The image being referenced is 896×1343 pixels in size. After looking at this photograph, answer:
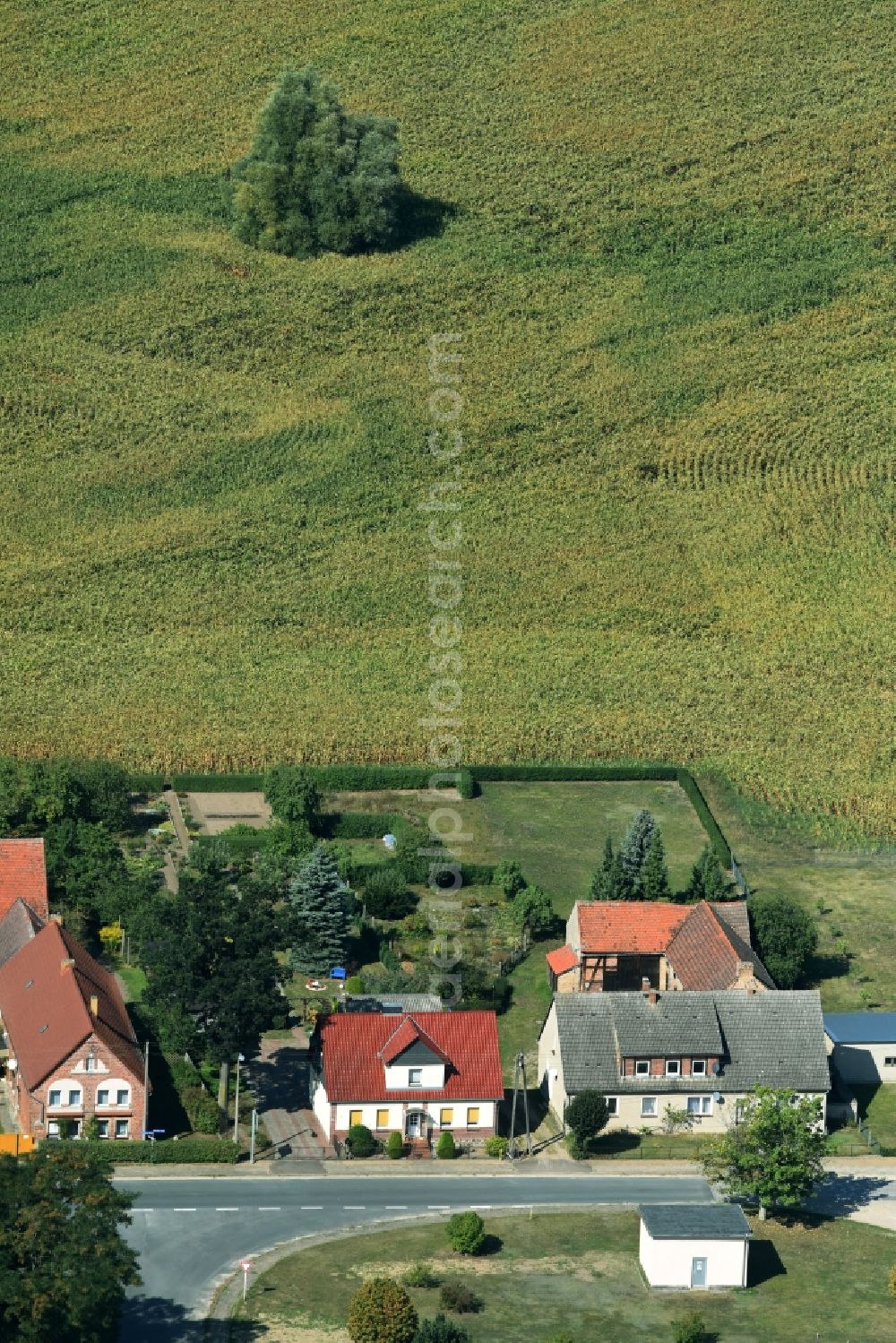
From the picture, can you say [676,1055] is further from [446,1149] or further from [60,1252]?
[60,1252]

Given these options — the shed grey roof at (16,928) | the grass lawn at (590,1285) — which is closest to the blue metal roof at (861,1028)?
the grass lawn at (590,1285)

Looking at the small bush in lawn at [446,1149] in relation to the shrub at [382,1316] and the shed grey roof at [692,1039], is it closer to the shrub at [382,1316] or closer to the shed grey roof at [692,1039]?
the shed grey roof at [692,1039]

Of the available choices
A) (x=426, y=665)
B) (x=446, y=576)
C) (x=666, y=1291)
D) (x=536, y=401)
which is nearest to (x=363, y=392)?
(x=536, y=401)

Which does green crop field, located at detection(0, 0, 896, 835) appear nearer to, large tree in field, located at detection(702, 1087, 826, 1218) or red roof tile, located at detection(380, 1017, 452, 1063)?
red roof tile, located at detection(380, 1017, 452, 1063)

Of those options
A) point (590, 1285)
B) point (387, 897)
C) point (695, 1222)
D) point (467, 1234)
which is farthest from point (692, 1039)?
point (387, 897)

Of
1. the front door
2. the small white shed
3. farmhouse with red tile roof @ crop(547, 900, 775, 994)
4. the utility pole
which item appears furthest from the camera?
farmhouse with red tile roof @ crop(547, 900, 775, 994)

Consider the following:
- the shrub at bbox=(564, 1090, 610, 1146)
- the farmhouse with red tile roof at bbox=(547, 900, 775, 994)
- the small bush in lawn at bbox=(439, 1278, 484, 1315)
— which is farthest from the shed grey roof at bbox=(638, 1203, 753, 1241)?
the farmhouse with red tile roof at bbox=(547, 900, 775, 994)
